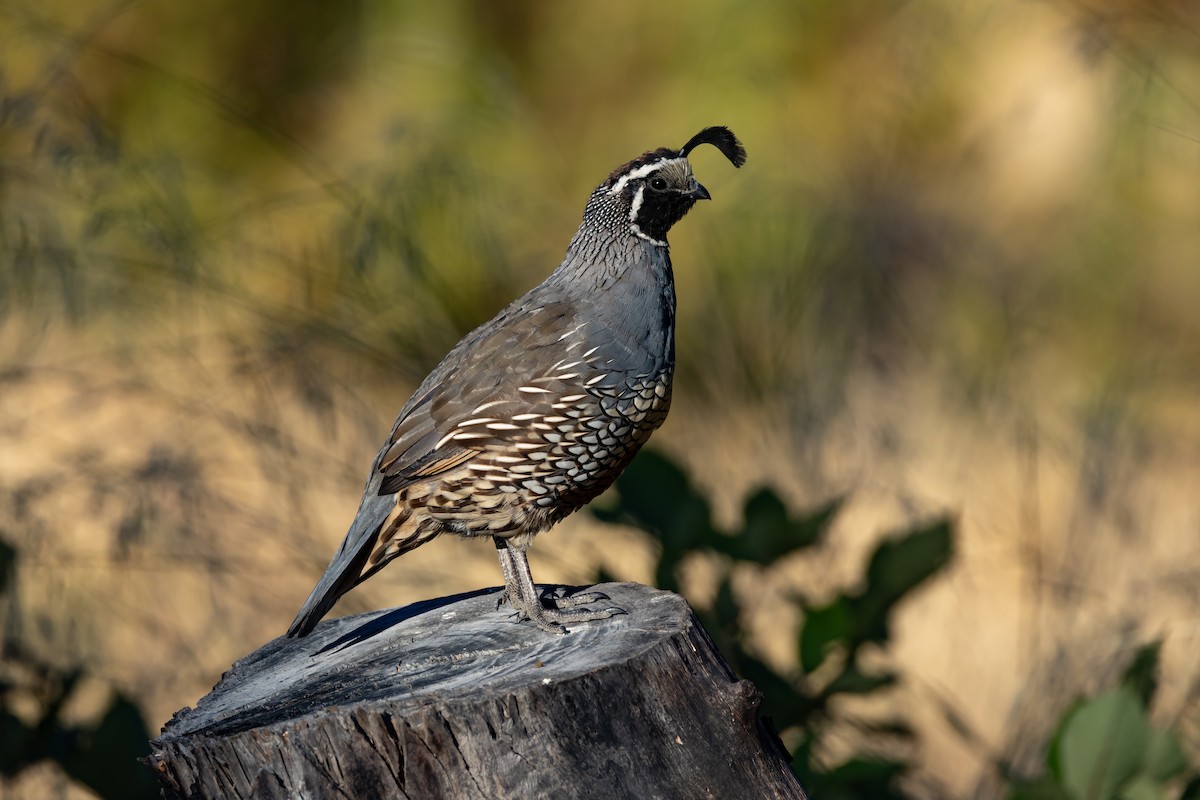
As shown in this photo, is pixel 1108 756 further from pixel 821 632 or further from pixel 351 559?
pixel 351 559

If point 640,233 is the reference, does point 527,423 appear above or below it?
below

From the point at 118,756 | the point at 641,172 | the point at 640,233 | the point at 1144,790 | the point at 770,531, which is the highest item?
the point at 641,172

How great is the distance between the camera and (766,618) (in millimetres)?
4879

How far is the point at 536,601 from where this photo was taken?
2.73 metres

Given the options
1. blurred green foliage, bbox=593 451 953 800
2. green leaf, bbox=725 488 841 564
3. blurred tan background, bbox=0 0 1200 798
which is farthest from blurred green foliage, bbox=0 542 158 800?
green leaf, bbox=725 488 841 564

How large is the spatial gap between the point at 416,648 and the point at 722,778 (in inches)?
26.0

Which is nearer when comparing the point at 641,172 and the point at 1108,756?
the point at 1108,756

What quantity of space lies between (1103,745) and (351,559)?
1583 mm

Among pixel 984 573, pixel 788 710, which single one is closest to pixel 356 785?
pixel 788 710

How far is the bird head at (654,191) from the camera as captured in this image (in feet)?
9.79

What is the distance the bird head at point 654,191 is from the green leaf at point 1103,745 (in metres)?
1.34

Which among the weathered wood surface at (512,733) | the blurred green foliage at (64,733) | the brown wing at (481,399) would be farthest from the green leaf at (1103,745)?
the blurred green foliage at (64,733)

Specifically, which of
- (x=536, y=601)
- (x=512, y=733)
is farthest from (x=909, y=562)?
(x=512, y=733)

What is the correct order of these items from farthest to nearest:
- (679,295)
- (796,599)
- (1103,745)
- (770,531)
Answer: (679,295)
(796,599)
(770,531)
(1103,745)
